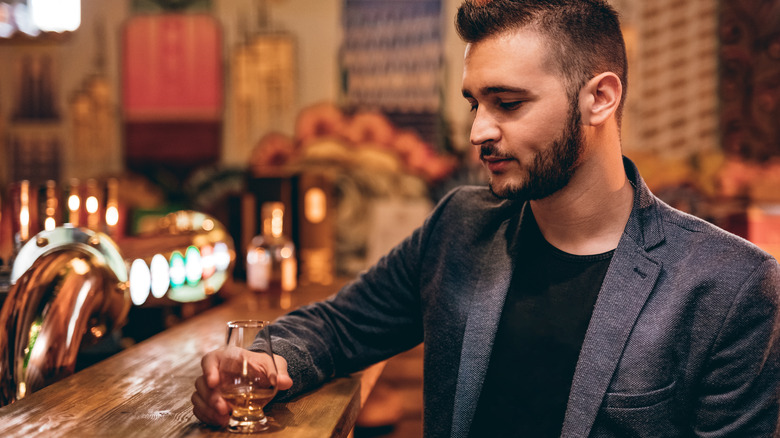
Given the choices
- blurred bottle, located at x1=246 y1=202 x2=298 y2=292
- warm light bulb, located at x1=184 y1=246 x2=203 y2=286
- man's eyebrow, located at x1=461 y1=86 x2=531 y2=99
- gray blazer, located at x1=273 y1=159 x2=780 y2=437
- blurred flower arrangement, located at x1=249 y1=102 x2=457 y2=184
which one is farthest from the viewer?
blurred flower arrangement, located at x1=249 y1=102 x2=457 y2=184

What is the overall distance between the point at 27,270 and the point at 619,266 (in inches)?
43.6

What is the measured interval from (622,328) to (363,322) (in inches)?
20.1

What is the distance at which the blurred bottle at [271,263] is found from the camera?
2.50 meters

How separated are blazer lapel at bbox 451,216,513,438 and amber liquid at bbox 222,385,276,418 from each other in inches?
16.2

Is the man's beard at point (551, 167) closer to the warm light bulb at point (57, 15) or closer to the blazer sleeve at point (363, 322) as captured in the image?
the blazer sleeve at point (363, 322)

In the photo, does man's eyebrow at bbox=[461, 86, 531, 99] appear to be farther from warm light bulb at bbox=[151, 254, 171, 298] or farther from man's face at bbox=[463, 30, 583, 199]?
warm light bulb at bbox=[151, 254, 171, 298]

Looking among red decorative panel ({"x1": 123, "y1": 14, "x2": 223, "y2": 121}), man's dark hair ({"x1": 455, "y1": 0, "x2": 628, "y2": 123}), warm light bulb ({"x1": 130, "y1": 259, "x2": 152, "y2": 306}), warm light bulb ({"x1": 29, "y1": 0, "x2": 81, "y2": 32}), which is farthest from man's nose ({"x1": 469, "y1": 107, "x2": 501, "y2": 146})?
warm light bulb ({"x1": 29, "y1": 0, "x2": 81, "y2": 32})

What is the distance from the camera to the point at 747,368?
3.70 feet

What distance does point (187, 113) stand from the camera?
4383 mm

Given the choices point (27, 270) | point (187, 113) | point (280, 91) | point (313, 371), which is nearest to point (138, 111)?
point (187, 113)

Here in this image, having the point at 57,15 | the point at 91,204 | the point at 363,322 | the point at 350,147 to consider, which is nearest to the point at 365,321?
the point at 363,322

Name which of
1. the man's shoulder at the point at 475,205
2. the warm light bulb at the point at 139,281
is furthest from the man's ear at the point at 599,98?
the warm light bulb at the point at 139,281

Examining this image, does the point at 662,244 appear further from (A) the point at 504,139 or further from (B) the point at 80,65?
(B) the point at 80,65

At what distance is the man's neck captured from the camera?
1331 millimetres
